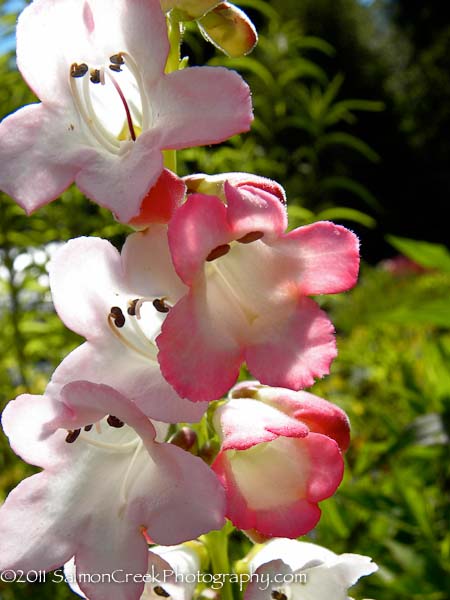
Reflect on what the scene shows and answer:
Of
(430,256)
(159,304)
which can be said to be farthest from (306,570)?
(430,256)

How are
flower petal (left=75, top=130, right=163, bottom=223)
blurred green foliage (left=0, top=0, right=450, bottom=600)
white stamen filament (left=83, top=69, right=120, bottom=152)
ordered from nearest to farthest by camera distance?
1. flower petal (left=75, top=130, right=163, bottom=223)
2. white stamen filament (left=83, top=69, right=120, bottom=152)
3. blurred green foliage (left=0, top=0, right=450, bottom=600)

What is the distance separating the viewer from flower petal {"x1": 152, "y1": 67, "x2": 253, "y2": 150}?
0.46 meters

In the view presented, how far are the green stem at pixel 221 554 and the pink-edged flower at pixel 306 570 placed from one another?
2cm

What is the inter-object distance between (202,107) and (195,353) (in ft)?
0.50

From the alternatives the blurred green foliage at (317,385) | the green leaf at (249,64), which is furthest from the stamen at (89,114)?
the green leaf at (249,64)

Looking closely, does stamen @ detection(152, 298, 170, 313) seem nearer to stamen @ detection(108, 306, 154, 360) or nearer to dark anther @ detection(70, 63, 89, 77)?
stamen @ detection(108, 306, 154, 360)

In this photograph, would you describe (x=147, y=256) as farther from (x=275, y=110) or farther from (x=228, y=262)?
(x=275, y=110)

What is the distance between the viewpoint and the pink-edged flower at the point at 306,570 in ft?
1.87

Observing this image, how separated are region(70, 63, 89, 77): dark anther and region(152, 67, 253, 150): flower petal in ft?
0.27

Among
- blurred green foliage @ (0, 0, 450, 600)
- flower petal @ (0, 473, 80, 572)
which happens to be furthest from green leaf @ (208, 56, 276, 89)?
flower petal @ (0, 473, 80, 572)

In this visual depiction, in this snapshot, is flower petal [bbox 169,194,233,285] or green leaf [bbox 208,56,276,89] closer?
flower petal [bbox 169,194,233,285]

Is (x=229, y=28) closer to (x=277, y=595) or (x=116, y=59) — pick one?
(x=116, y=59)

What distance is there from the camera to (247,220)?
0.49 metres

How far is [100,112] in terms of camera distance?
585mm
